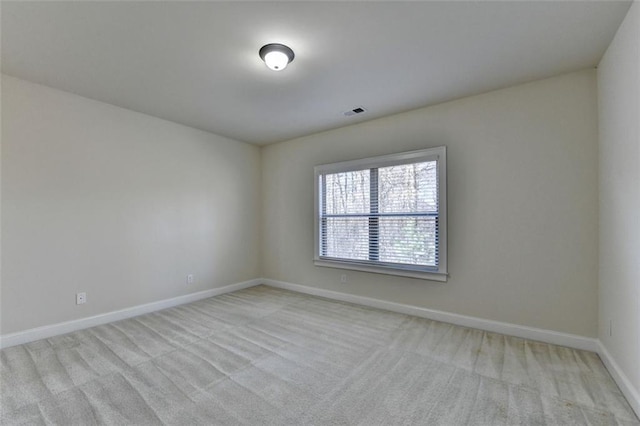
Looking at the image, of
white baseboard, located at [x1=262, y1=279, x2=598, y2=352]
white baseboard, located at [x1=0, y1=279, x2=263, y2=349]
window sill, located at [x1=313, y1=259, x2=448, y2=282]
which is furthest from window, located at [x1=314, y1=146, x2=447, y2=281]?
white baseboard, located at [x1=0, y1=279, x2=263, y2=349]

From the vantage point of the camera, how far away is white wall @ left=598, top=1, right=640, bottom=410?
1821 mm

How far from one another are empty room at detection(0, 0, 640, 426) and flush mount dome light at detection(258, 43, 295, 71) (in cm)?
2

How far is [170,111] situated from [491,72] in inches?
145

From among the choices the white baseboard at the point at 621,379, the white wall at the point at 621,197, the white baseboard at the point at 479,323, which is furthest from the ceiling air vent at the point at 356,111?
the white baseboard at the point at 621,379

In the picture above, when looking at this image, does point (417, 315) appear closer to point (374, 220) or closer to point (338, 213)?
point (374, 220)

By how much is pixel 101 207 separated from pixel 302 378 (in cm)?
302

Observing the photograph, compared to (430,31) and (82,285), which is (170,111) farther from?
(430,31)

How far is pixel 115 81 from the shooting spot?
110 inches

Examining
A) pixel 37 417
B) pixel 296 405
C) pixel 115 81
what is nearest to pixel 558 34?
pixel 296 405

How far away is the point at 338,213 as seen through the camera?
431 cm

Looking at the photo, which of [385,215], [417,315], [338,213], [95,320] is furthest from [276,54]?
[95,320]

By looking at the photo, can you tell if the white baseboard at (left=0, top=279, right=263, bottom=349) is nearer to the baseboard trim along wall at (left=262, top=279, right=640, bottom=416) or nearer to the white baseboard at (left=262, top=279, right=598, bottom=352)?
the white baseboard at (left=262, top=279, right=598, bottom=352)

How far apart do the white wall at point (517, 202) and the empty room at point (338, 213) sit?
2 centimetres

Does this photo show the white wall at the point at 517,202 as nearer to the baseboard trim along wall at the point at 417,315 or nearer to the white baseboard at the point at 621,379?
the baseboard trim along wall at the point at 417,315
